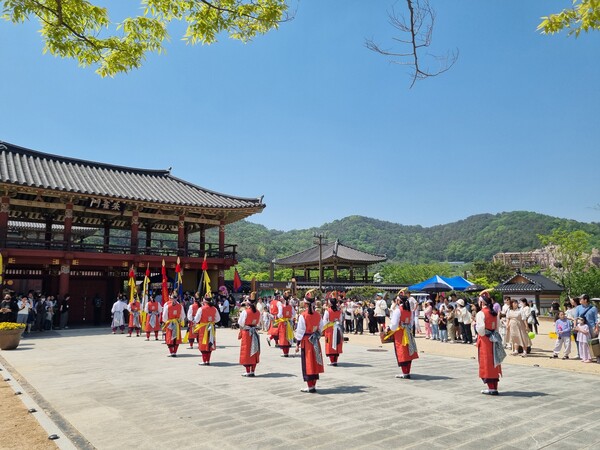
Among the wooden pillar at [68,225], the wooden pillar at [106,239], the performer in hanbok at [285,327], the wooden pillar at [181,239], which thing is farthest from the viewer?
the wooden pillar at [181,239]

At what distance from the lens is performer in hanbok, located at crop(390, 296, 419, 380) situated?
9258mm

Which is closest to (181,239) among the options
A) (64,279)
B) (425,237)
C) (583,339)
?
(64,279)

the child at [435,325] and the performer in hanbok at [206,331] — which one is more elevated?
the performer in hanbok at [206,331]

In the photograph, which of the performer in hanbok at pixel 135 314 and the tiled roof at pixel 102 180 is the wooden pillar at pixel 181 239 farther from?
the performer in hanbok at pixel 135 314

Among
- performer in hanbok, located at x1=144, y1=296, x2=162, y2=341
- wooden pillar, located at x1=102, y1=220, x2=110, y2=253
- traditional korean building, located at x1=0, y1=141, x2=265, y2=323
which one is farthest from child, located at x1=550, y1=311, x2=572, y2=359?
wooden pillar, located at x1=102, y1=220, x2=110, y2=253

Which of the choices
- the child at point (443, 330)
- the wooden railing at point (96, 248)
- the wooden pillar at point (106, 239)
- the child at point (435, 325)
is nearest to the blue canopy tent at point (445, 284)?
the child at point (435, 325)

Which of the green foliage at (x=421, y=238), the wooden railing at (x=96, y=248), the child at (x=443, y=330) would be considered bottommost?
the child at (x=443, y=330)

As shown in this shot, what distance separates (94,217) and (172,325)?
55.1 feet

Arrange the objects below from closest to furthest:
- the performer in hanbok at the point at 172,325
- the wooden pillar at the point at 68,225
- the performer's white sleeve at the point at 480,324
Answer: the performer's white sleeve at the point at 480,324 < the performer in hanbok at the point at 172,325 < the wooden pillar at the point at 68,225

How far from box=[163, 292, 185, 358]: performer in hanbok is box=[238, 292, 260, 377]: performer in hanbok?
3564 millimetres

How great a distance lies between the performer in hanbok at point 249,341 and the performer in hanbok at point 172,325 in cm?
356

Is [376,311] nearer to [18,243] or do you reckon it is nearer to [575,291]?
[18,243]

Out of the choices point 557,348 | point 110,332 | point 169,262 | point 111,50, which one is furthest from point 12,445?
point 169,262

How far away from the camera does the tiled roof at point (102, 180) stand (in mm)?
21906
